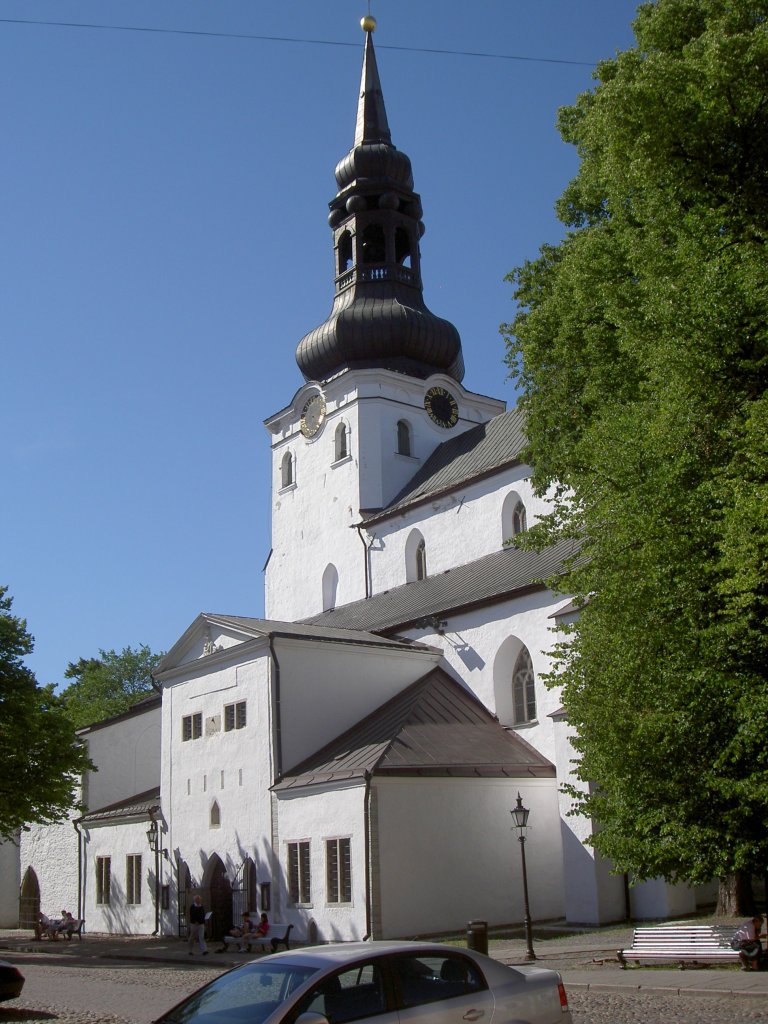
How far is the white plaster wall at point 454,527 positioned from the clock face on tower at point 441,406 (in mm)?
5343

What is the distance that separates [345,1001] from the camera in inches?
264

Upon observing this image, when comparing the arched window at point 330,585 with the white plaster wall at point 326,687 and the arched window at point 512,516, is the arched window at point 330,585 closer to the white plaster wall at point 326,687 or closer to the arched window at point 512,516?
the arched window at point 512,516

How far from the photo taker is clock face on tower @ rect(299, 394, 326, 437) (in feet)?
135

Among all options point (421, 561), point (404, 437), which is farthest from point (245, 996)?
point (404, 437)

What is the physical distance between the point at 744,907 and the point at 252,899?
1148cm

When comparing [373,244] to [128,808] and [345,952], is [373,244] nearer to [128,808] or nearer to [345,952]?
[128,808]

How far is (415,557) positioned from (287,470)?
8.68 meters

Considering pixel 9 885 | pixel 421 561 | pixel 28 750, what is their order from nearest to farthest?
pixel 28 750 → pixel 421 561 → pixel 9 885

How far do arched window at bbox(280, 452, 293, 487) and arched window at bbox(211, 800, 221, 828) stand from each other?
17478 mm

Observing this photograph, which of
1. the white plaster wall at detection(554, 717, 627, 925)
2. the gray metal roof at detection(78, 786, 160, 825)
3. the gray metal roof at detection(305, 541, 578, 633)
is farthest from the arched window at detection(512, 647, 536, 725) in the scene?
the gray metal roof at detection(78, 786, 160, 825)

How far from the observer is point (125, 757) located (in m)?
34.7

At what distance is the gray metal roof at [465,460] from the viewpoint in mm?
33906

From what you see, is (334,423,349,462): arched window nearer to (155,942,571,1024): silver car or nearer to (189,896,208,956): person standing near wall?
(189,896,208,956): person standing near wall

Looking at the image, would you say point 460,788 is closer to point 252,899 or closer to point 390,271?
point 252,899
